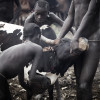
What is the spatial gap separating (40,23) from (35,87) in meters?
1.83

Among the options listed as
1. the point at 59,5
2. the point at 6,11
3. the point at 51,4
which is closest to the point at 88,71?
the point at 6,11

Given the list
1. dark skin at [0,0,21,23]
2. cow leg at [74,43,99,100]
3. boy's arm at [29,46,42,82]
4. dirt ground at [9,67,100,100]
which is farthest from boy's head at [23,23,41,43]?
dark skin at [0,0,21,23]

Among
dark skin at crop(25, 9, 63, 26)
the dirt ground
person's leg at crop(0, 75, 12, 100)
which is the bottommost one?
the dirt ground

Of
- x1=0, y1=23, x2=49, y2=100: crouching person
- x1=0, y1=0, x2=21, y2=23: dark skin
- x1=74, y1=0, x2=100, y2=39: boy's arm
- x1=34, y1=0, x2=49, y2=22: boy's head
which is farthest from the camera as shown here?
x1=0, y1=0, x2=21, y2=23: dark skin

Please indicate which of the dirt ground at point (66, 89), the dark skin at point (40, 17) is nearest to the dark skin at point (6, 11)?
the dirt ground at point (66, 89)

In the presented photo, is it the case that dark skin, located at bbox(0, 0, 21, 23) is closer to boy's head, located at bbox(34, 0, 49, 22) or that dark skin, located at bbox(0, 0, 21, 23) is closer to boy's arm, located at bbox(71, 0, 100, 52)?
boy's head, located at bbox(34, 0, 49, 22)

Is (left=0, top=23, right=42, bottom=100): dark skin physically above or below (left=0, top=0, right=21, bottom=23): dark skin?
below

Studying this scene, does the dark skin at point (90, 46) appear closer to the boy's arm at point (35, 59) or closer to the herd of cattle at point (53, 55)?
the herd of cattle at point (53, 55)

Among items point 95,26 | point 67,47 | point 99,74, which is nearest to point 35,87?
point 67,47

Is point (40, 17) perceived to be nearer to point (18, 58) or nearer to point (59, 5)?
point (18, 58)

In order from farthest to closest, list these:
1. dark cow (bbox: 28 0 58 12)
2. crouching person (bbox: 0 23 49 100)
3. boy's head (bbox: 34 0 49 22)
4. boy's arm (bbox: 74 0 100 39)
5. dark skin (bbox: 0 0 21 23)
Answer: dark cow (bbox: 28 0 58 12)
dark skin (bbox: 0 0 21 23)
boy's head (bbox: 34 0 49 22)
crouching person (bbox: 0 23 49 100)
boy's arm (bbox: 74 0 100 39)

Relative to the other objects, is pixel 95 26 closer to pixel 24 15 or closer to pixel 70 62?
pixel 70 62

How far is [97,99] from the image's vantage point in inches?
206

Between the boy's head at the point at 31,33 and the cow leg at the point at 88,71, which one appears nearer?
the cow leg at the point at 88,71
